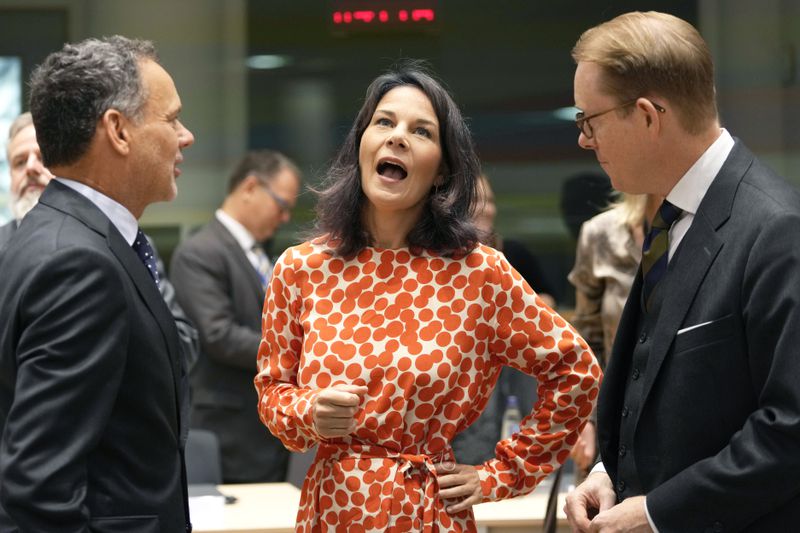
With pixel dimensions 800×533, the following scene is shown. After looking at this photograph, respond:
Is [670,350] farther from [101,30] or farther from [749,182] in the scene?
[101,30]

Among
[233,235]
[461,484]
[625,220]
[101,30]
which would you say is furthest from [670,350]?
[101,30]

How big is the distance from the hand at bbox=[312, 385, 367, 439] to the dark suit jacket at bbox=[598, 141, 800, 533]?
0.54 metres

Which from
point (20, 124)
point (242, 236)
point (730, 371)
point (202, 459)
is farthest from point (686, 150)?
point (242, 236)

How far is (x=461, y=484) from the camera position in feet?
8.10

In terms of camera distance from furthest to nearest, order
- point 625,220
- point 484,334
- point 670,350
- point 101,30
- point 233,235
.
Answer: point 101,30, point 233,235, point 625,220, point 484,334, point 670,350

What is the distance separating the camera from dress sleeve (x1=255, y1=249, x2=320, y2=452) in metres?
2.52

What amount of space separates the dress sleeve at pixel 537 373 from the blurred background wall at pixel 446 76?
3.89m

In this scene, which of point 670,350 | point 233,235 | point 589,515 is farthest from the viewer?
point 233,235

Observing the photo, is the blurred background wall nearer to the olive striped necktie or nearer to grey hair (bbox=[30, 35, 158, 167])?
grey hair (bbox=[30, 35, 158, 167])

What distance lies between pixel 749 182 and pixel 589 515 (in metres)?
0.73

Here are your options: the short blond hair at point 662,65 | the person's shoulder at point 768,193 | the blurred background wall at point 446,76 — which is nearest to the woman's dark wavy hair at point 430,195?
the short blond hair at point 662,65

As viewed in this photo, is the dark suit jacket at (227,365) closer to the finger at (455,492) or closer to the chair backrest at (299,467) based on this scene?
the chair backrest at (299,467)

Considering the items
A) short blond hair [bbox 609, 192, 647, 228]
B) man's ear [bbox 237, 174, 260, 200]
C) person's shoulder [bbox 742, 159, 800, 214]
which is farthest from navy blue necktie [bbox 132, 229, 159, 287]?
man's ear [bbox 237, 174, 260, 200]

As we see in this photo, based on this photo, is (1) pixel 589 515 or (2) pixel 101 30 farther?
(2) pixel 101 30
